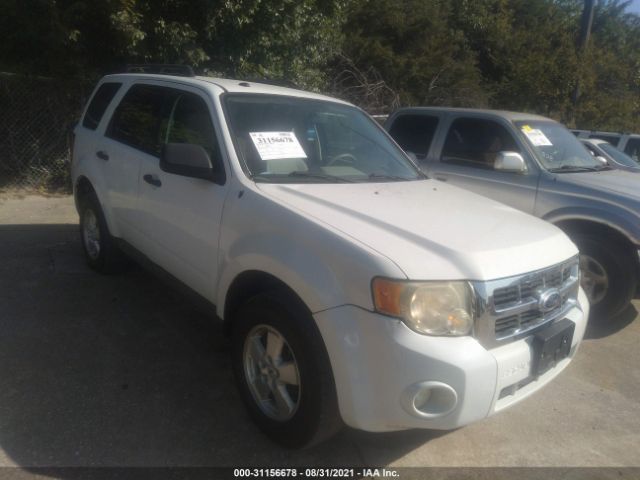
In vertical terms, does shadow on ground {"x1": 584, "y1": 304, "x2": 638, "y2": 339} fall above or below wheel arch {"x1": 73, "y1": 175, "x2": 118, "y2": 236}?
below

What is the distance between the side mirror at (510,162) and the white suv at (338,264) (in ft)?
4.85

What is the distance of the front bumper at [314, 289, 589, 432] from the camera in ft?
7.51

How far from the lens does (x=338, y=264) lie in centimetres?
245

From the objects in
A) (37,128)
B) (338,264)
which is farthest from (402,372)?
(37,128)

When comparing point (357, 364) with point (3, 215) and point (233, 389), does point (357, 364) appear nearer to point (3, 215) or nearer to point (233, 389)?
point (233, 389)

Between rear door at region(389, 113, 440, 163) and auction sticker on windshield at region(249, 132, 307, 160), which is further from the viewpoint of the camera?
rear door at region(389, 113, 440, 163)

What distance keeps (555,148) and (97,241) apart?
465 centimetres

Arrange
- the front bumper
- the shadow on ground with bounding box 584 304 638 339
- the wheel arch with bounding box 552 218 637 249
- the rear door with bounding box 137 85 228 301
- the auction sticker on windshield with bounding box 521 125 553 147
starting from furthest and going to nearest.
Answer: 1. the auction sticker on windshield with bounding box 521 125 553 147
2. the shadow on ground with bounding box 584 304 638 339
3. the wheel arch with bounding box 552 218 637 249
4. the rear door with bounding box 137 85 228 301
5. the front bumper

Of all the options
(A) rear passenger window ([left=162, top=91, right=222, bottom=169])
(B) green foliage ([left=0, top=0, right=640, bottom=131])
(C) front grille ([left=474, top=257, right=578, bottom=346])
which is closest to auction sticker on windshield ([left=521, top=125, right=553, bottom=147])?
(C) front grille ([left=474, top=257, right=578, bottom=346])

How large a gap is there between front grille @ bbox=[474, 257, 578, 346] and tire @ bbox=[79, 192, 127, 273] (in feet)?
11.4

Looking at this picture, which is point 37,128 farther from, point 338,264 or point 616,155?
point 616,155

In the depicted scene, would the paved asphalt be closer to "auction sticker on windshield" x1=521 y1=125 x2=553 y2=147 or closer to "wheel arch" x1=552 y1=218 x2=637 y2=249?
"wheel arch" x1=552 y1=218 x2=637 y2=249

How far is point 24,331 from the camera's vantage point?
4.05 meters

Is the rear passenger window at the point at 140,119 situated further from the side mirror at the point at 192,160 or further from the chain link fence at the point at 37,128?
the chain link fence at the point at 37,128
